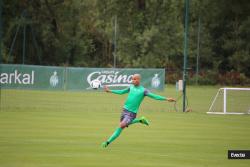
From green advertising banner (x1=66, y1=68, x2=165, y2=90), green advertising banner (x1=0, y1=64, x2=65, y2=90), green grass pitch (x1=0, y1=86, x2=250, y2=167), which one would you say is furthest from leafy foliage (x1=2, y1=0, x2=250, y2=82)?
green grass pitch (x1=0, y1=86, x2=250, y2=167)

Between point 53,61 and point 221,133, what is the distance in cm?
5338

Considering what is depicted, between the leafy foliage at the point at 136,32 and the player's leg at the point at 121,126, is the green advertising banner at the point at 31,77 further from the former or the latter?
the player's leg at the point at 121,126

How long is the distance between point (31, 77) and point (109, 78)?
206 inches

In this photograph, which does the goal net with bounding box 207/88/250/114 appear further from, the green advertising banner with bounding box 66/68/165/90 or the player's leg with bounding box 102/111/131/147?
the player's leg with bounding box 102/111/131/147

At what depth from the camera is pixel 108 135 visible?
21.7 m

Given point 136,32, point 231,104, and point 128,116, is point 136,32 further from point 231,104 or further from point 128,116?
point 128,116

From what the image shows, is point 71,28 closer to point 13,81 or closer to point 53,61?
point 53,61

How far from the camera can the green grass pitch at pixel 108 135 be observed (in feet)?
51.9

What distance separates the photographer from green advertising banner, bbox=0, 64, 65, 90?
4462 centimetres

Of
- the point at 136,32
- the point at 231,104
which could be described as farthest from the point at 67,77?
the point at 136,32

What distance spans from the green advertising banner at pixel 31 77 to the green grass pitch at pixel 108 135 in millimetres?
7782

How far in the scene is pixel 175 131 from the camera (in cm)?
2378

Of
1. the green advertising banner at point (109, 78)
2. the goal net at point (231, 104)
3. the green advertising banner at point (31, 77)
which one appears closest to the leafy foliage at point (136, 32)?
the green advertising banner at point (31, 77)

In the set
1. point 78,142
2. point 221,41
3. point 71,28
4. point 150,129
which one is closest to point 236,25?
point 221,41
